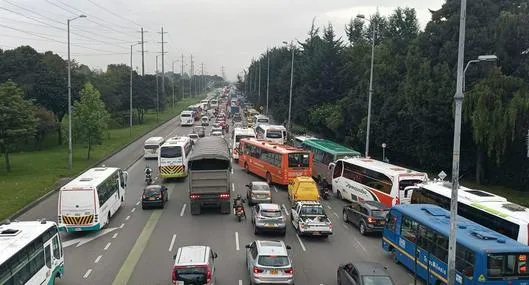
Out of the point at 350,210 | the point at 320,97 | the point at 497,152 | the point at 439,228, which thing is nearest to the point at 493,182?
the point at 497,152

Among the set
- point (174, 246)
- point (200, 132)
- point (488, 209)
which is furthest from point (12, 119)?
point (488, 209)

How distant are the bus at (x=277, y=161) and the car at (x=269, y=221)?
11829 mm

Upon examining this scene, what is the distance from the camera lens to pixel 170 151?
41.7 meters

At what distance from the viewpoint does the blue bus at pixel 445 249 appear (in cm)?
1717

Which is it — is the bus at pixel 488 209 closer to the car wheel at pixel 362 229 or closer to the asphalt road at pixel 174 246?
the car wheel at pixel 362 229

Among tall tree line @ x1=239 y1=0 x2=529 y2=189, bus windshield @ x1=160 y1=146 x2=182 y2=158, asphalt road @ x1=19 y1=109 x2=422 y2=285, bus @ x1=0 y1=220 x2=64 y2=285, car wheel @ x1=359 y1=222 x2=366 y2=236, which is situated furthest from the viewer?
→ bus windshield @ x1=160 y1=146 x2=182 y2=158

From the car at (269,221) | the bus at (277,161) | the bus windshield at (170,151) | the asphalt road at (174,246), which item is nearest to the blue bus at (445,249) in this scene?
the asphalt road at (174,246)

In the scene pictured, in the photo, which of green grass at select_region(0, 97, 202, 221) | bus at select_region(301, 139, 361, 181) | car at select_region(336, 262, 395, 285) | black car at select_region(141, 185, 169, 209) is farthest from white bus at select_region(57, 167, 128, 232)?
bus at select_region(301, 139, 361, 181)

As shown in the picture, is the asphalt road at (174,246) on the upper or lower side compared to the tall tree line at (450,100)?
lower

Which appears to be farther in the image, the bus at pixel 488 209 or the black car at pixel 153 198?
the black car at pixel 153 198

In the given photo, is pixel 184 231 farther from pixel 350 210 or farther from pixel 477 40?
pixel 477 40

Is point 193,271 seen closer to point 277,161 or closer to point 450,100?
point 277,161

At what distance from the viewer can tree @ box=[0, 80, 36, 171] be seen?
43969 millimetres

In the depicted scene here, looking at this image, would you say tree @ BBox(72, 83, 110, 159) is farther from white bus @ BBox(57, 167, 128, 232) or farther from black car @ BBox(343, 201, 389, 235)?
black car @ BBox(343, 201, 389, 235)
